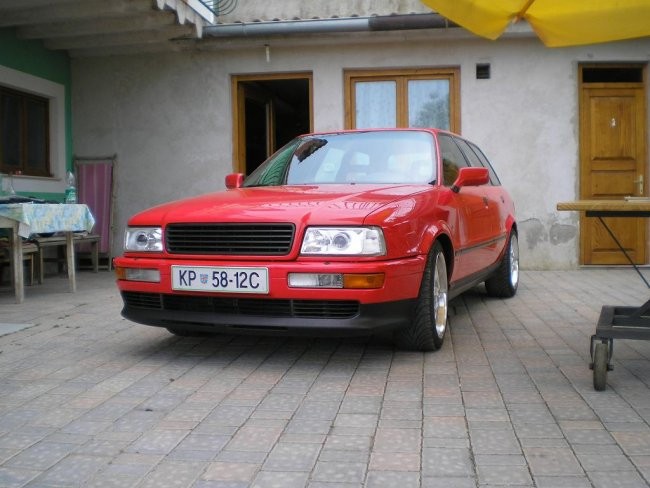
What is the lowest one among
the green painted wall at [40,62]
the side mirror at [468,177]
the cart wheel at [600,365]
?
the cart wheel at [600,365]

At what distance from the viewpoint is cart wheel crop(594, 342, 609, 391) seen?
3373 mm

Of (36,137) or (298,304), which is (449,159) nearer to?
(298,304)

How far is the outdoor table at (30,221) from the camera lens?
20.6 feet

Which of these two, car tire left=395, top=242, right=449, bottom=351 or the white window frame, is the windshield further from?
the white window frame

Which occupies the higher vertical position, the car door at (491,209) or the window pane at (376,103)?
the window pane at (376,103)

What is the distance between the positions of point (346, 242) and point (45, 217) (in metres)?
4.08

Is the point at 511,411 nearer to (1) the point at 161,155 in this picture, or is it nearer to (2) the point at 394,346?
(2) the point at 394,346

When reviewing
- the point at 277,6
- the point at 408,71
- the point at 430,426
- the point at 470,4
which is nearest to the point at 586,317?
the point at 470,4

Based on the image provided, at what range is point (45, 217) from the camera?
6594 millimetres

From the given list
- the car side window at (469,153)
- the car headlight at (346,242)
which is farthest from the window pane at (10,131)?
the car headlight at (346,242)

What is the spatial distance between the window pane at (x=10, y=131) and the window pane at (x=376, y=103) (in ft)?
15.2

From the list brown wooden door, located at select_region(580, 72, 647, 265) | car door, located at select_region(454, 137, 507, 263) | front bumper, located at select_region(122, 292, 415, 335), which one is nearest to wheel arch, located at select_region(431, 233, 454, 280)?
front bumper, located at select_region(122, 292, 415, 335)

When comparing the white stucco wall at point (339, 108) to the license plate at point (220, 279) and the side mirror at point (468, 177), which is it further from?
the license plate at point (220, 279)

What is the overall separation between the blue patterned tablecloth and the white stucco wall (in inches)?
111
